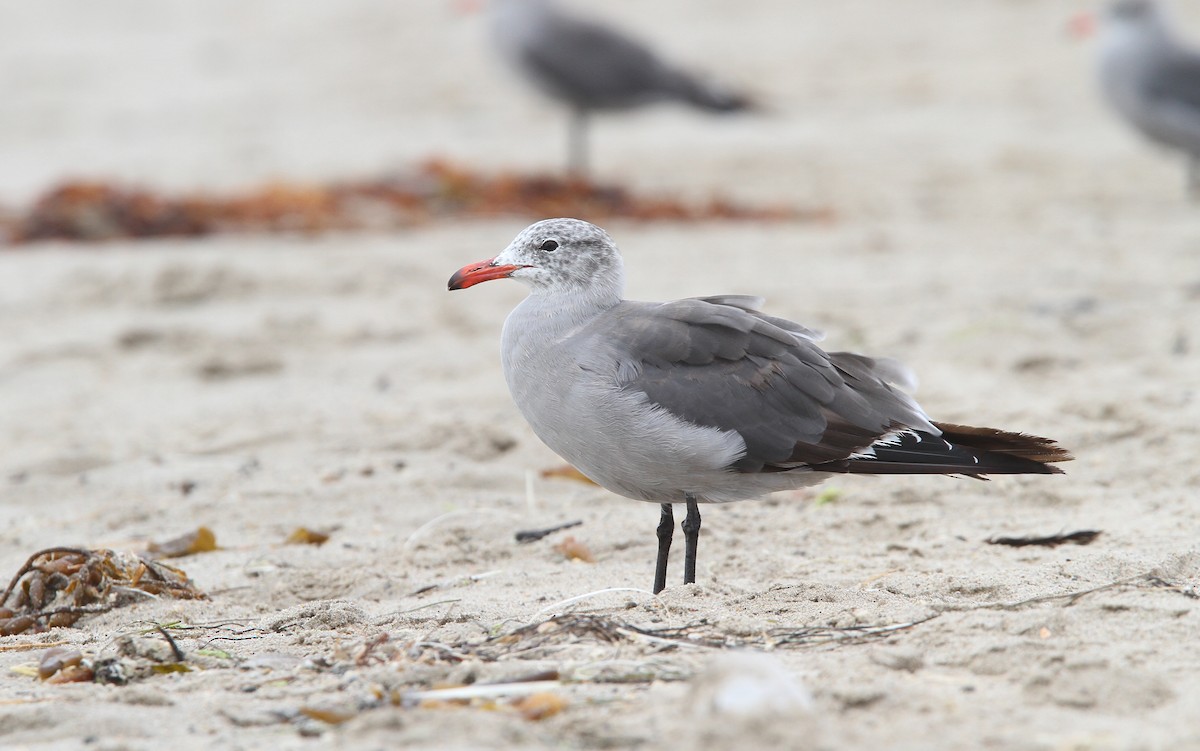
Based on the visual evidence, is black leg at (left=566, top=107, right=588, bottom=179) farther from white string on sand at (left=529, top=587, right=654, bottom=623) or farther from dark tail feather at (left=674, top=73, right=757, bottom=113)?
white string on sand at (left=529, top=587, right=654, bottom=623)

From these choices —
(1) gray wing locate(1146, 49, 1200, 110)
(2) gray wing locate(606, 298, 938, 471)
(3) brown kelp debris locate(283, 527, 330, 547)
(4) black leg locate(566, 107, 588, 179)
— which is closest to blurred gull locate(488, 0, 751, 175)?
(4) black leg locate(566, 107, 588, 179)

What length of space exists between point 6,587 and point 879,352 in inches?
148

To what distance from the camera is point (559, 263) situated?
15.1 feet

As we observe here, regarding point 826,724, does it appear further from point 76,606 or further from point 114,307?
point 114,307

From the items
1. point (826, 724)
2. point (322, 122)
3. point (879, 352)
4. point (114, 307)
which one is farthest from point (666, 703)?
point (322, 122)

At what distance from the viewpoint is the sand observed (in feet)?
10.1

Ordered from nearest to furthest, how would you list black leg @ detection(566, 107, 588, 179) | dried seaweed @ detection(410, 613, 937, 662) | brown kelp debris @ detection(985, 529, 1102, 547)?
dried seaweed @ detection(410, 613, 937, 662) < brown kelp debris @ detection(985, 529, 1102, 547) < black leg @ detection(566, 107, 588, 179)

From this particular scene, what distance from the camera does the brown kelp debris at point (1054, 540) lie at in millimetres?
4426

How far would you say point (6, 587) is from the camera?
450 cm

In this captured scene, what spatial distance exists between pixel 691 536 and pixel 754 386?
471 mm

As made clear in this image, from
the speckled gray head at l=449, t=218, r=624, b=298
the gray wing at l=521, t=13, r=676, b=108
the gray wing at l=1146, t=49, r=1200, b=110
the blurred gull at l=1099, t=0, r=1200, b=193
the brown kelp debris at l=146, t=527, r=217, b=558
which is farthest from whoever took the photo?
the gray wing at l=521, t=13, r=676, b=108

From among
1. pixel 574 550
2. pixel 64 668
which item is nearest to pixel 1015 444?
pixel 574 550

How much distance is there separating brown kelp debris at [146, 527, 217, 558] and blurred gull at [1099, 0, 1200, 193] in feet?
26.0

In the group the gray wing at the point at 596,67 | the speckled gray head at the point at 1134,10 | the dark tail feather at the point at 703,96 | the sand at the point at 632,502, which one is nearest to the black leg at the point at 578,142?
the gray wing at the point at 596,67
